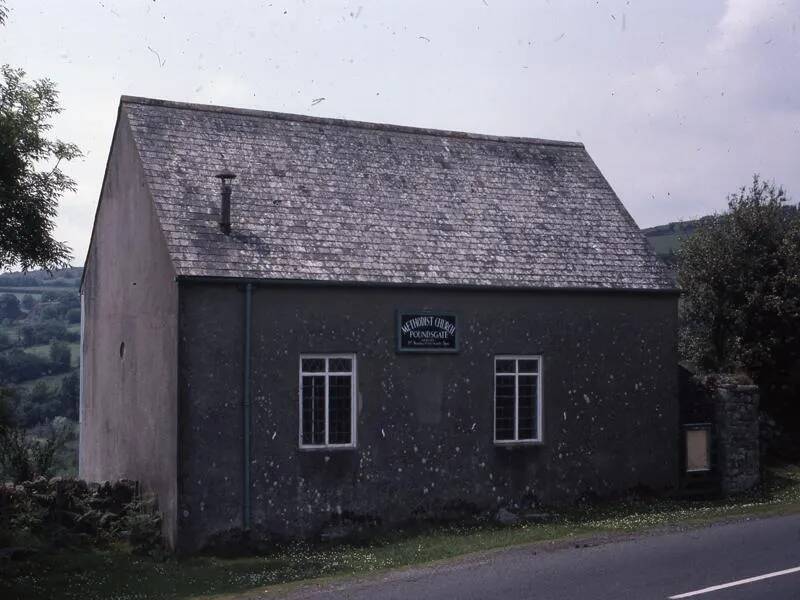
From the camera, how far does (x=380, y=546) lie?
18.2m

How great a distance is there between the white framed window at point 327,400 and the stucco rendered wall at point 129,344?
8.01 ft

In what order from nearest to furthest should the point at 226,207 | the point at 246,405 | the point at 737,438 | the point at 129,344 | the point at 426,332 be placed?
1. the point at 246,405
2. the point at 226,207
3. the point at 426,332
4. the point at 129,344
5. the point at 737,438

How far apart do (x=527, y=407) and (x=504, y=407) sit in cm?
57

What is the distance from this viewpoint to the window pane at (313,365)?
61.8 feet

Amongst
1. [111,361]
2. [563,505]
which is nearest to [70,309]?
[111,361]

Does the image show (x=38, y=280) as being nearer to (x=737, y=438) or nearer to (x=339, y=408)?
(x=339, y=408)

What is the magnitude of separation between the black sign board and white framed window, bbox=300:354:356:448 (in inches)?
43.3

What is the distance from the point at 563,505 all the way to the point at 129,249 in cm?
1028

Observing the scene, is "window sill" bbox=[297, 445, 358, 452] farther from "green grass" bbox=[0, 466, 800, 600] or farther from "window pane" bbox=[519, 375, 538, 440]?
"window pane" bbox=[519, 375, 538, 440]

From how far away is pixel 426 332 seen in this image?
1975cm

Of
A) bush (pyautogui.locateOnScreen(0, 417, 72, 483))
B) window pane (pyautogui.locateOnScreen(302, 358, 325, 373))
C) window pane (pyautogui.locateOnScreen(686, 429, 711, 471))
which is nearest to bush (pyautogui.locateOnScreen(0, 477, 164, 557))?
bush (pyautogui.locateOnScreen(0, 417, 72, 483))

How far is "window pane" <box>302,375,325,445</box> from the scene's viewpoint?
61.6ft

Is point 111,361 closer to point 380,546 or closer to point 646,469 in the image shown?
point 380,546

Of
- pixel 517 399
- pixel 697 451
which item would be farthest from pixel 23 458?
pixel 697 451
